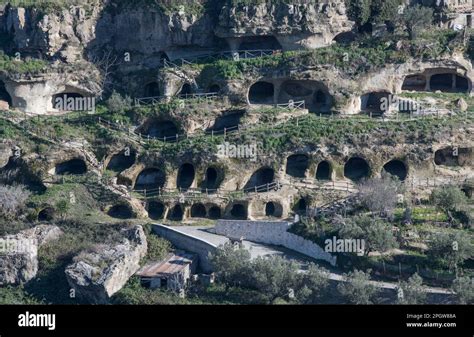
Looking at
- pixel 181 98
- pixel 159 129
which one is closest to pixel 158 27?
pixel 181 98

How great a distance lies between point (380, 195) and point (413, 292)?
8415mm

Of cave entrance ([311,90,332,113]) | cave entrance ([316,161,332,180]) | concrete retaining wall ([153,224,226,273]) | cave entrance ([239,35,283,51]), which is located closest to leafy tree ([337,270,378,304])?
concrete retaining wall ([153,224,226,273])

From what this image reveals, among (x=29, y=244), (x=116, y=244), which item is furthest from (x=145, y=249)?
(x=29, y=244)

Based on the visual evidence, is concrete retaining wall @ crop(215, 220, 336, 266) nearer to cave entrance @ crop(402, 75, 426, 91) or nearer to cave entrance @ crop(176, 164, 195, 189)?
cave entrance @ crop(176, 164, 195, 189)

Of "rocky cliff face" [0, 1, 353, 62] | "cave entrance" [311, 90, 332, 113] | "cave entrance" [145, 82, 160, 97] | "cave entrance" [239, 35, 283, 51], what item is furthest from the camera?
"cave entrance" [145, 82, 160, 97]

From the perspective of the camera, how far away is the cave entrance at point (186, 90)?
83.2 metres

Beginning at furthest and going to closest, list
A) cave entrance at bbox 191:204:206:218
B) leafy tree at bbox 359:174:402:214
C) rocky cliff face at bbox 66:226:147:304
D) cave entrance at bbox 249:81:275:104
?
cave entrance at bbox 249:81:275:104 < cave entrance at bbox 191:204:206:218 < leafy tree at bbox 359:174:402:214 < rocky cliff face at bbox 66:226:147:304

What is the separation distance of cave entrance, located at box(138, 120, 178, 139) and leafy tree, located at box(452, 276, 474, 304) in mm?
22320

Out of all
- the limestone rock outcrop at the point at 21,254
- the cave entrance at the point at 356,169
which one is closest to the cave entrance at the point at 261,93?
the cave entrance at the point at 356,169

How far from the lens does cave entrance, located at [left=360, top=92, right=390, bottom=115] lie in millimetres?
81312

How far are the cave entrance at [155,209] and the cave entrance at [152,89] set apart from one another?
33.1 feet

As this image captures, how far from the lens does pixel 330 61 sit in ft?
266

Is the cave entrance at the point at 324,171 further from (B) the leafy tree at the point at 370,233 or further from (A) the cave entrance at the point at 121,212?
(A) the cave entrance at the point at 121,212

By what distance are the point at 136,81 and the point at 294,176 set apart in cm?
1305
